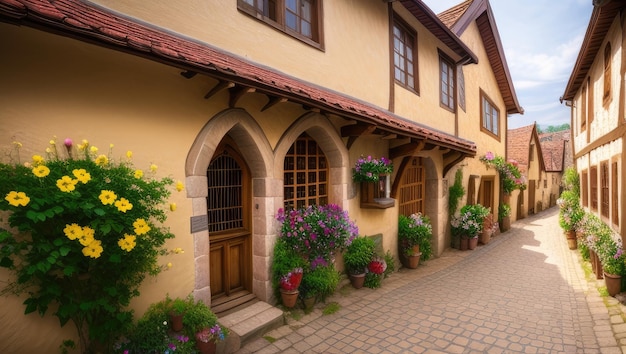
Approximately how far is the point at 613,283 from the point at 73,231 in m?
8.09

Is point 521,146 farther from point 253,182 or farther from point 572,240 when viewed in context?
point 253,182

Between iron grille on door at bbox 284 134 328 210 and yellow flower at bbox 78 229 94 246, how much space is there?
3171mm

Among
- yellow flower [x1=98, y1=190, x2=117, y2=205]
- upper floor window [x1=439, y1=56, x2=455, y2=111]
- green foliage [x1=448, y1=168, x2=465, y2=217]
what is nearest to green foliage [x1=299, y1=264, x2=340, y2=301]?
yellow flower [x1=98, y1=190, x2=117, y2=205]

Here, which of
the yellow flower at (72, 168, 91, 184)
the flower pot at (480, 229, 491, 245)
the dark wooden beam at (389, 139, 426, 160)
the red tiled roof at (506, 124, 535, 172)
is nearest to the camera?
the yellow flower at (72, 168, 91, 184)

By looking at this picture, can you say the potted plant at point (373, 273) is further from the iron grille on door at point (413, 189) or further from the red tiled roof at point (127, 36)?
the red tiled roof at point (127, 36)

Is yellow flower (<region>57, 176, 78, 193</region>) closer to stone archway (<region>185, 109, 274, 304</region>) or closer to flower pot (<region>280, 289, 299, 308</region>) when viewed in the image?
stone archway (<region>185, 109, 274, 304</region>)

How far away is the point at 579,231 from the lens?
30.6 ft

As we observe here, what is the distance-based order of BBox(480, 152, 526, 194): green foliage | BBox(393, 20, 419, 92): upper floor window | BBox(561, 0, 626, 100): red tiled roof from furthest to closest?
BBox(480, 152, 526, 194): green foliage
BBox(393, 20, 419, 92): upper floor window
BBox(561, 0, 626, 100): red tiled roof

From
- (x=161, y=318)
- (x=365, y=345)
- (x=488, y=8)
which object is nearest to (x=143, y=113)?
(x=161, y=318)

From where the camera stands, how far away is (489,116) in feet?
44.4

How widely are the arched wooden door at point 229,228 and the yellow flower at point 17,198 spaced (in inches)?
90.2

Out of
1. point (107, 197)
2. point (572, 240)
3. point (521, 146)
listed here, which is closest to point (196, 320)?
point (107, 197)

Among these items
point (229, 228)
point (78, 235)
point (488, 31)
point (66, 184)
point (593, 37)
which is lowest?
point (229, 228)

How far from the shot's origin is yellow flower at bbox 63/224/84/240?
→ 224cm
